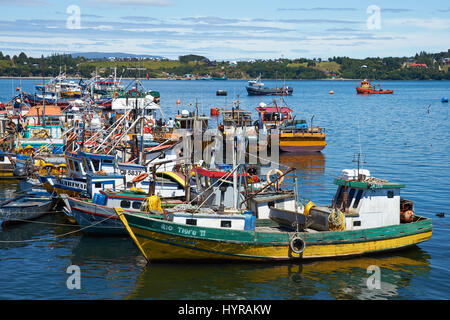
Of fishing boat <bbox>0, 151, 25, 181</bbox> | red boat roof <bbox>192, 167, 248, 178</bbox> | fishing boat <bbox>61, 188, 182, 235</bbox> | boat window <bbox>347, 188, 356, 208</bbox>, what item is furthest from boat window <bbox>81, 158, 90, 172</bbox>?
boat window <bbox>347, 188, 356, 208</bbox>

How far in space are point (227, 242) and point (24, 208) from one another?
15.8m

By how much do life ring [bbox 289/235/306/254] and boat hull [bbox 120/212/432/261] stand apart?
0.18 m

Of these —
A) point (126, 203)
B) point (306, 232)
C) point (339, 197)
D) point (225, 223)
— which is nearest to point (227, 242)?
point (225, 223)

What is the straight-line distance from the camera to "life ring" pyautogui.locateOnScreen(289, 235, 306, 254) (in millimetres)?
26266

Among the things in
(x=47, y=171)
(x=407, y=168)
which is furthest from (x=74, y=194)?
(x=407, y=168)

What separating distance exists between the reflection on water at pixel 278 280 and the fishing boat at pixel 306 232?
1.77ft

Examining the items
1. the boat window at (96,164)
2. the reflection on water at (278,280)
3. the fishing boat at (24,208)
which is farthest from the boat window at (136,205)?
the fishing boat at (24,208)

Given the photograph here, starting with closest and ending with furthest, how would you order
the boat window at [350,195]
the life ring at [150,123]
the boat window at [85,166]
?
1. the boat window at [350,195]
2. the boat window at [85,166]
3. the life ring at [150,123]

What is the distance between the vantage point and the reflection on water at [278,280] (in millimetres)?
23750

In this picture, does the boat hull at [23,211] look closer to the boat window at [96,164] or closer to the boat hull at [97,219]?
the boat window at [96,164]

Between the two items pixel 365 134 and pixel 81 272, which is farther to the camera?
pixel 365 134

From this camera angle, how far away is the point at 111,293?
2358 centimetres
